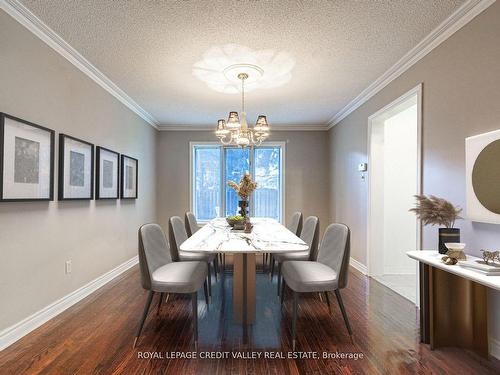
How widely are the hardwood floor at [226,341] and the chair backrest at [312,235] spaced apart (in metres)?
0.53

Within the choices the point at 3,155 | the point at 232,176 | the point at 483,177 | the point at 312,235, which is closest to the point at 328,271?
the point at 312,235

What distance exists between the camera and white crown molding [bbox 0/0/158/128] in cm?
213

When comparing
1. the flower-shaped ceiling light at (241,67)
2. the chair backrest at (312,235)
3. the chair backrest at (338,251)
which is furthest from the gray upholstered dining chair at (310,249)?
the flower-shaped ceiling light at (241,67)

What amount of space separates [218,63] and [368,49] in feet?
4.91

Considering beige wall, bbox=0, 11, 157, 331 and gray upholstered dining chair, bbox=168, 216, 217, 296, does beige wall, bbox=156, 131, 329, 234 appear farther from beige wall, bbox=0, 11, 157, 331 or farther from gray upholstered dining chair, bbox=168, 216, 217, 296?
gray upholstered dining chair, bbox=168, 216, 217, 296

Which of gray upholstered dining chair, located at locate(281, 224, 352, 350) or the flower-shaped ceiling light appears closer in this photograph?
gray upholstered dining chair, located at locate(281, 224, 352, 350)

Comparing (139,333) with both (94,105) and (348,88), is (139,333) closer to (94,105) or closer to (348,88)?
(94,105)

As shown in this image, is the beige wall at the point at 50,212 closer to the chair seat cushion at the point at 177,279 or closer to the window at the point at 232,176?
the chair seat cushion at the point at 177,279

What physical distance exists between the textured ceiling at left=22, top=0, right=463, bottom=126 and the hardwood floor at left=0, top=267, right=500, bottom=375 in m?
2.51

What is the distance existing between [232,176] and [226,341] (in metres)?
4.04

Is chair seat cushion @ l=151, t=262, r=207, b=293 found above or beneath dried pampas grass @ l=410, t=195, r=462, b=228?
beneath

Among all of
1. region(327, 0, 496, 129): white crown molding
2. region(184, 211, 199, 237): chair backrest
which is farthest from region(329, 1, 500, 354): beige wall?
region(184, 211, 199, 237): chair backrest

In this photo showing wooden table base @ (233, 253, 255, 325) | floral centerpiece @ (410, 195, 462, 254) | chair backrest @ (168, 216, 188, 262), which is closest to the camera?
floral centerpiece @ (410, 195, 462, 254)

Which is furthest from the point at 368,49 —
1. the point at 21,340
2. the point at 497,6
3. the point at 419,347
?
the point at 21,340
